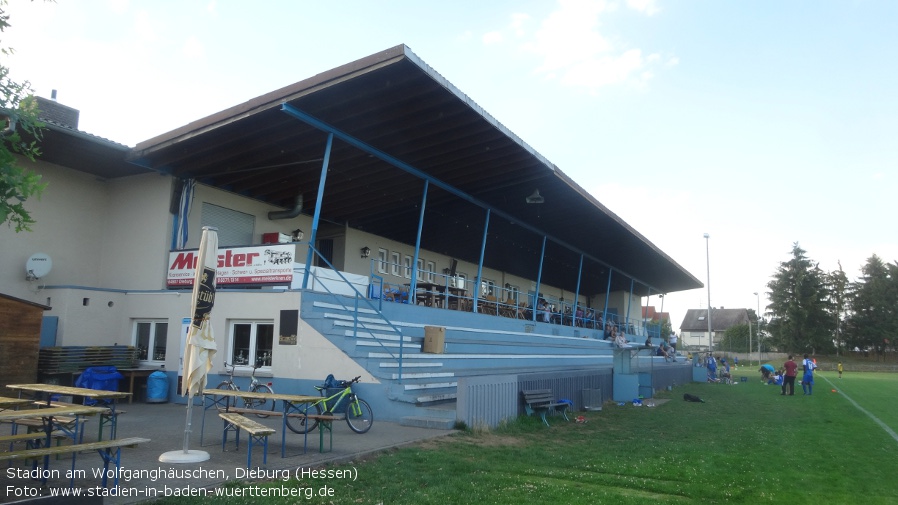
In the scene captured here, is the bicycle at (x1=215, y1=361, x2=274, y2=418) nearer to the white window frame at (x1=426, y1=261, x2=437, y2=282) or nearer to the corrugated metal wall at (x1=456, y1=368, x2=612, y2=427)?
the corrugated metal wall at (x1=456, y1=368, x2=612, y2=427)

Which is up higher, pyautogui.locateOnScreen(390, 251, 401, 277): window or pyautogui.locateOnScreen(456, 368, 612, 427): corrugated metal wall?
pyautogui.locateOnScreen(390, 251, 401, 277): window

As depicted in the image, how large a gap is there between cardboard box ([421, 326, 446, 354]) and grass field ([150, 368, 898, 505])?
3.14m

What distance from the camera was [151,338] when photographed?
16.0m

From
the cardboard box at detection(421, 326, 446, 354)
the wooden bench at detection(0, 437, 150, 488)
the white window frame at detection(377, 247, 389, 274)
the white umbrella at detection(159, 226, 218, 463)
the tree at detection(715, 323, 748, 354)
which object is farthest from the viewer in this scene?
the tree at detection(715, 323, 748, 354)

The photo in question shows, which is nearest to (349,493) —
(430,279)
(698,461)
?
(698,461)

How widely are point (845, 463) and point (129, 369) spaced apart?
A: 1447 cm

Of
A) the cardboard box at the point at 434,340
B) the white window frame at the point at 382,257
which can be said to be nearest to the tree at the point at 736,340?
the white window frame at the point at 382,257

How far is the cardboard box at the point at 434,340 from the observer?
15.7 m

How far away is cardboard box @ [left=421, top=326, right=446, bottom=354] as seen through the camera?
1574 centimetres

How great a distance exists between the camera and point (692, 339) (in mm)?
114500

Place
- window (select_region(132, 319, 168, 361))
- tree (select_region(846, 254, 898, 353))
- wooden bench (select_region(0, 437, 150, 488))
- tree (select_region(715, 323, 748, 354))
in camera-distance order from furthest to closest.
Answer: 1. tree (select_region(715, 323, 748, 354))
2. tree (select_region(846, 254, 898, 353))
3. window (select_region(132, 319, 168, 361))
4. wooden bench (select_region(0, 437, 150, 488))

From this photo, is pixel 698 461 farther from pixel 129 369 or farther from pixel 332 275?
pixel 129 369

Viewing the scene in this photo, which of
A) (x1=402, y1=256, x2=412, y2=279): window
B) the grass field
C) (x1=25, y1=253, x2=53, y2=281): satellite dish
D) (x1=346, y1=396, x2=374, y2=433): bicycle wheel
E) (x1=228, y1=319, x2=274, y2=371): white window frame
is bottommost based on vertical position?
the grass field

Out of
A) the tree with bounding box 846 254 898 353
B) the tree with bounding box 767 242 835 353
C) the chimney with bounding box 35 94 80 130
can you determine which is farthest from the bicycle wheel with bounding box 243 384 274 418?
the tree with bounding box 846 254 898 353
